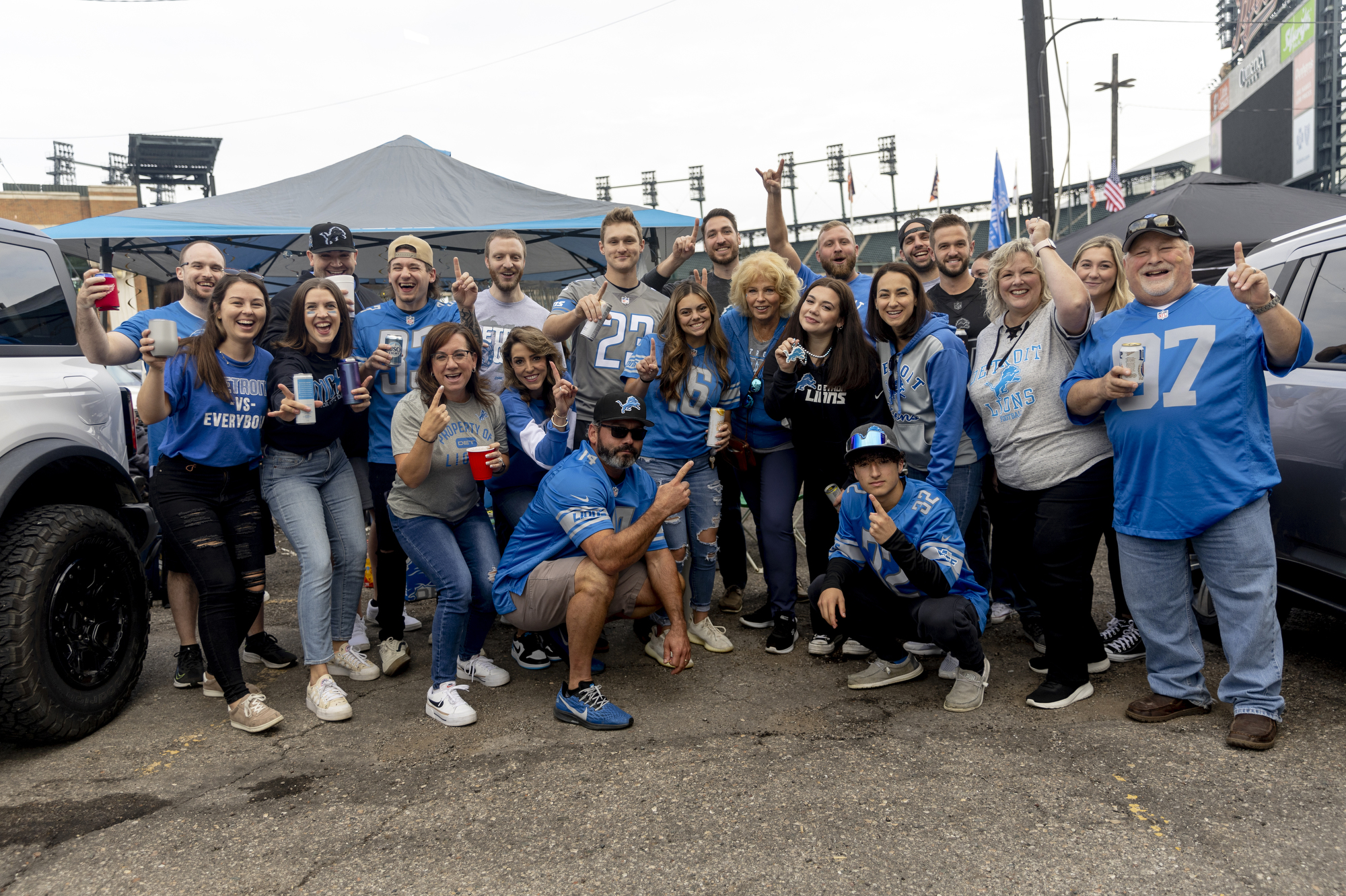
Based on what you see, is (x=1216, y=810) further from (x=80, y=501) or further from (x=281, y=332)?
(x=80, y=501)

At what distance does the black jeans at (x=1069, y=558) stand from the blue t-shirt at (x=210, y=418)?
11.4 ft

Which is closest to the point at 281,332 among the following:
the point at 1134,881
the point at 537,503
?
the point at 537,503

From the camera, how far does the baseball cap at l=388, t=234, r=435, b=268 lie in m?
4.39

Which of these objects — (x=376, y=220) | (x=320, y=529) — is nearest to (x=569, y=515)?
(x=320, y=529)

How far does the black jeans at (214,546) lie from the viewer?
3.56 meters

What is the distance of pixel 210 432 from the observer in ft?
11.8

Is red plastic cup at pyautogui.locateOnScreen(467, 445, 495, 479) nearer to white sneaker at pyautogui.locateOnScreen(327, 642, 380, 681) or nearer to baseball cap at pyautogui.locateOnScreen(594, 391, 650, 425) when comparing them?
baseball cap at pyautogui.locateOnScreen(594, 391, 650, 425)

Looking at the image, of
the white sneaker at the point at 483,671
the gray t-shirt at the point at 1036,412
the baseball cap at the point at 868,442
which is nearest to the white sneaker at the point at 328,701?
the white sneaker at the point at 483,671

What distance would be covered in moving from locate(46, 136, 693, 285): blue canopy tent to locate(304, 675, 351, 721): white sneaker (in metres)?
7.36

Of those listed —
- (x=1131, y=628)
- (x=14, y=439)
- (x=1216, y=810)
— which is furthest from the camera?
(x=1131, y=628)

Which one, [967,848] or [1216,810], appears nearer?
[967,848]

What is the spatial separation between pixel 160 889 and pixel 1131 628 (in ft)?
13.8

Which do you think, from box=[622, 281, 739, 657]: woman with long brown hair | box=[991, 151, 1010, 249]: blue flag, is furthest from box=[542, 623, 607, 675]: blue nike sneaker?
box=[991, 151, 1010, 249]: blue flag

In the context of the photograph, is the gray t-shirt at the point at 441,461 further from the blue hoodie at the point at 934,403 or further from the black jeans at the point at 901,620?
the blue hoodie at the point at 934,403
